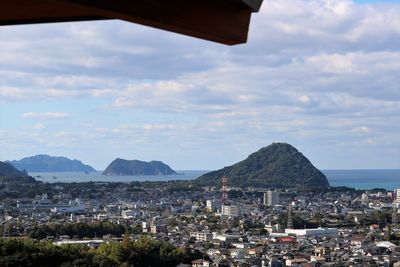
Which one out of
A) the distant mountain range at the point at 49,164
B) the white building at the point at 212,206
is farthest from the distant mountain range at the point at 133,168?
the white building at the point at 212,206

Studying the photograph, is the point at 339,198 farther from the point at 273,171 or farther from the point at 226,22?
the point at 226,22

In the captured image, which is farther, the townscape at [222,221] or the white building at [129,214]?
the white building at [129,214]

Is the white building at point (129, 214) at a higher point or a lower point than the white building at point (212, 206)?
lower

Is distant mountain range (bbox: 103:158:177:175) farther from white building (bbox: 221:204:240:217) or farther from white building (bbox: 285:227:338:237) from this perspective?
white building (bbox: 285:227:338:237)

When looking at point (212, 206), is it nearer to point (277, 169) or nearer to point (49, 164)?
point (277, 169)

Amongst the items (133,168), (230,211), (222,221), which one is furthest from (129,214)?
(133,168)

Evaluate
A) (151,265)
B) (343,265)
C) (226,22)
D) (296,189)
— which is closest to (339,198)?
(296,189)

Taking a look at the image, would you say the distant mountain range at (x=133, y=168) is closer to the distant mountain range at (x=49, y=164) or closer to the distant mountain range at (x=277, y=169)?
the distant mountain range at (x=49, y=164)

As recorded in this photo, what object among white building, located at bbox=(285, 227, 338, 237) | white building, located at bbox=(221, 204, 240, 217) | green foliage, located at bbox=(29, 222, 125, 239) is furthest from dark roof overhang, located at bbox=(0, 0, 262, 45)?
white building, located at bbox=(221, 204, 240, 217)
